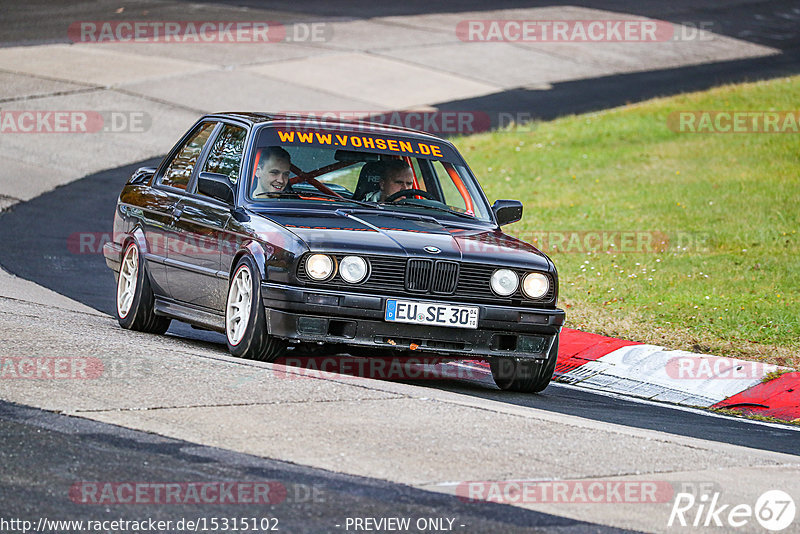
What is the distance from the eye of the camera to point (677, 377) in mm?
9750

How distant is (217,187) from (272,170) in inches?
16.7

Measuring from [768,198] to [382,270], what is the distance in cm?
992

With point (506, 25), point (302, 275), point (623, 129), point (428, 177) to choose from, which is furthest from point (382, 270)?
point (506, 25)

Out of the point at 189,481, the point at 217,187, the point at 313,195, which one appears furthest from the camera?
the point at 313,195

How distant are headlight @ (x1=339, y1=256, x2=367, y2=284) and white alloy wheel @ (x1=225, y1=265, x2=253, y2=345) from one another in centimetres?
62

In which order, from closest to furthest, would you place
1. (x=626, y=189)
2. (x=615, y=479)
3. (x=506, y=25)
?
(x=615, y=479)
(x=626, y=189)
(x=506, y=25)

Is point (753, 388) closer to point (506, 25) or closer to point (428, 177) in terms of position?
point (428, 177)

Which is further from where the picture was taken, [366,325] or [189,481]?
[366,325]

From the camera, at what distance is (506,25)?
32.8 meters

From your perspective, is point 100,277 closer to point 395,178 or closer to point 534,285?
point 395,178

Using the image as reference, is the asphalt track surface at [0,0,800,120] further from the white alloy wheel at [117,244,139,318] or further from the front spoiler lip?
the front spoiler lip

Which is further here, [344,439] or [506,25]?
[506,25]

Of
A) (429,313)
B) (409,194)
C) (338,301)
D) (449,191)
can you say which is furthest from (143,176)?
(429,313)

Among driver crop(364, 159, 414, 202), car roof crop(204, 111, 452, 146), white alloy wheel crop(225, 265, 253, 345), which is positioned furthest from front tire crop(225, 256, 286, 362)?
car roof crop(204, 111, 452, 146)
